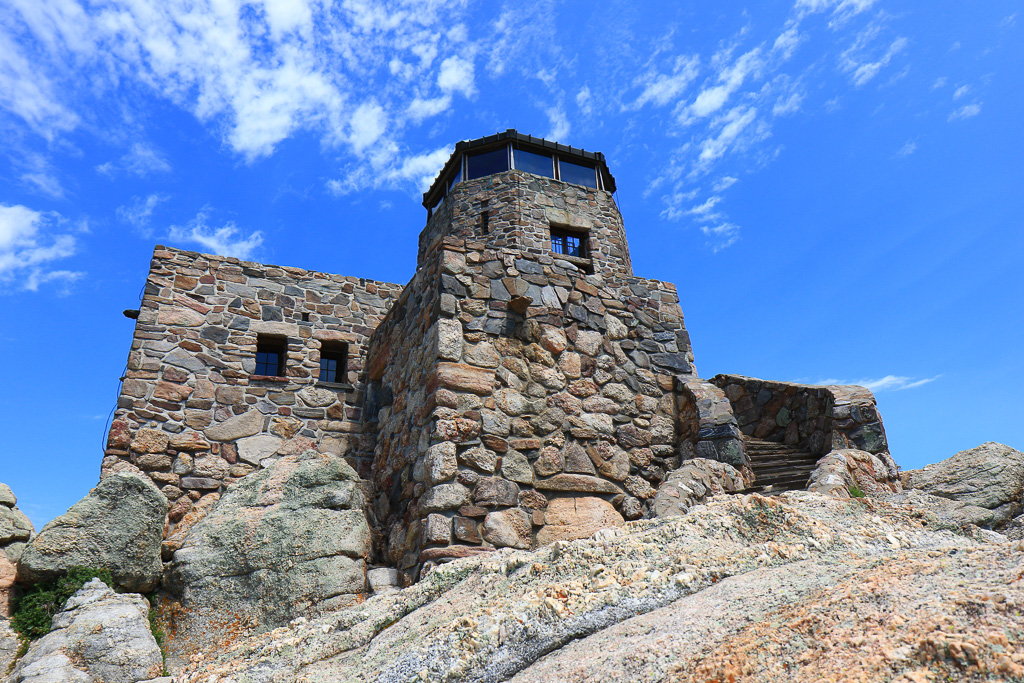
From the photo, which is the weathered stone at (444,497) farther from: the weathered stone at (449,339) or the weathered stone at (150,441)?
the weathered stone at (150,441)

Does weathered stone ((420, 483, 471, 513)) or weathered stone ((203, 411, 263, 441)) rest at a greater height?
weathered stone ((203, 411, 263, 441))

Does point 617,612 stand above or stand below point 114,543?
below

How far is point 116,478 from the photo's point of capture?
578cm

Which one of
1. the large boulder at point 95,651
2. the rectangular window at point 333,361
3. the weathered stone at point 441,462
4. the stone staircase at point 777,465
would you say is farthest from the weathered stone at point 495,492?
the rectangular window at point 333,361

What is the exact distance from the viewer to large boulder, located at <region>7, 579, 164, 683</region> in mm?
3980

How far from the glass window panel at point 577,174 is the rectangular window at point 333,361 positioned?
8425 millimetres

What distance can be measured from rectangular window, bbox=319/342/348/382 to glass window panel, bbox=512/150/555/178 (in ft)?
25.9

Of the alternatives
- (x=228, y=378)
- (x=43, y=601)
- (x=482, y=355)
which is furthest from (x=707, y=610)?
(x=228, y=378)

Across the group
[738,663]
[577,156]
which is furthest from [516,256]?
[577,156]

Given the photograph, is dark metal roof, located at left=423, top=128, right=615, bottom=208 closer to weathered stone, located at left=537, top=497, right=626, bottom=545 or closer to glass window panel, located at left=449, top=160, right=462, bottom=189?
glass window panel, located at left=449, top=160, right=462, bottom=189

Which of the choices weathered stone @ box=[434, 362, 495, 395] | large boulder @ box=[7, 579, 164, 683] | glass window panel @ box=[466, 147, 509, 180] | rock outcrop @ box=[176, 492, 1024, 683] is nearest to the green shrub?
large boulder @ box=[7, 579, 164, 683]

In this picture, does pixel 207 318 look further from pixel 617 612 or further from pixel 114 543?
pixel 617 612

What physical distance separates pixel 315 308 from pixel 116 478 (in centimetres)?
362

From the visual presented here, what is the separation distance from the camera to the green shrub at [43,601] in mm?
4855
